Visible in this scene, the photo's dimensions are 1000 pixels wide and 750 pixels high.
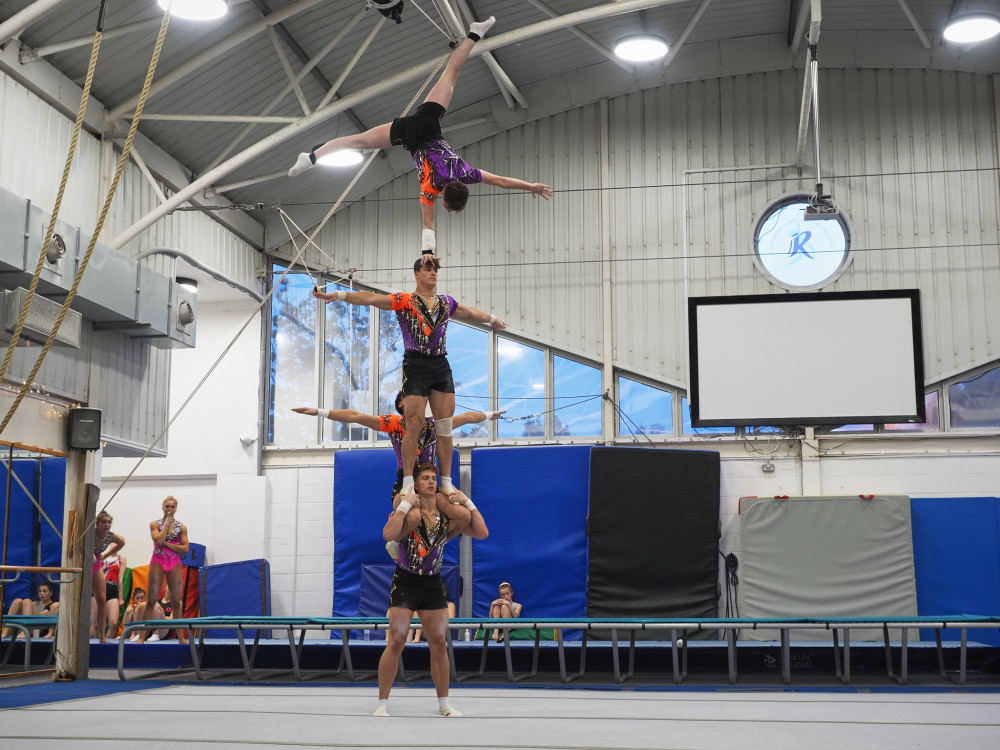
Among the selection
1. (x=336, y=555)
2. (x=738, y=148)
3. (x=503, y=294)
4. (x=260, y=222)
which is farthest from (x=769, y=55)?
(x=336, y=555)

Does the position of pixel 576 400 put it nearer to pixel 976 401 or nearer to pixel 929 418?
pixel 929 418

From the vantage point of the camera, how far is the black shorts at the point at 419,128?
618 cm

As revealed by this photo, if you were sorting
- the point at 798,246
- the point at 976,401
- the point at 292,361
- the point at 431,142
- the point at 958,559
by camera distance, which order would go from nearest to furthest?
the point at 431,142
the point at 958,559
the point at 976,401
the point at 798,246
the point at 292,361

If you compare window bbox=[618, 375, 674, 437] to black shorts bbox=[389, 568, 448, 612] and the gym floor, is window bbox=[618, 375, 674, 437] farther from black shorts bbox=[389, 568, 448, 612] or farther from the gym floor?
black shorts bbox=[389, 568, 448, 612]

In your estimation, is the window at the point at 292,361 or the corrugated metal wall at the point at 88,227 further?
the window at the point at 292,361

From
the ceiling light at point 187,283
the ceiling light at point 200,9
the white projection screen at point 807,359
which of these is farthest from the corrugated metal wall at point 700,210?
the ceiling light at point 200,9

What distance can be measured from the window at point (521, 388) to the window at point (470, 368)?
0.20 m

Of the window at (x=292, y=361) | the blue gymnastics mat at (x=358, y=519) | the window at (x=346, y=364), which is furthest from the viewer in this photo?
the window at (x=292, y=361)

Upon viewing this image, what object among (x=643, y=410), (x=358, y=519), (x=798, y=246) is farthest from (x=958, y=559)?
(x=358, y=519)

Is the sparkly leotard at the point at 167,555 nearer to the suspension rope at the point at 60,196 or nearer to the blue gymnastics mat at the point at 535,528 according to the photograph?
the blue gymnastics mat at the point at 535,528

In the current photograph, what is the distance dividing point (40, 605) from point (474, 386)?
5951 millimetres

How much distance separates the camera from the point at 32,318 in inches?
307

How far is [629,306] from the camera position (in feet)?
44.7

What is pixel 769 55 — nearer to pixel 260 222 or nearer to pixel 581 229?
pixel 581 229
